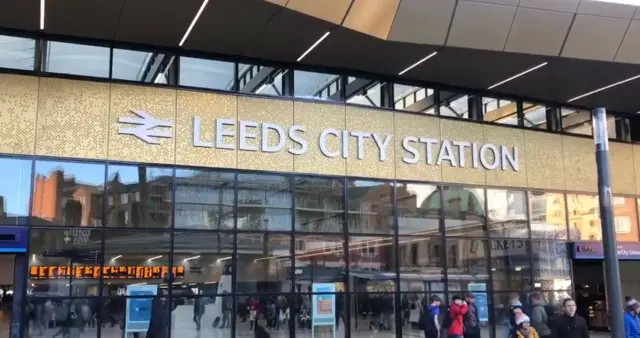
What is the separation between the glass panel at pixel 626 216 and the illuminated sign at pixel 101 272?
12.4 metres

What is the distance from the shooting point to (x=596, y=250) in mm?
16891

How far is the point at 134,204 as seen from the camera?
1256 cm

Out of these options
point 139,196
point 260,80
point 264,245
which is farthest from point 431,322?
point 139,196

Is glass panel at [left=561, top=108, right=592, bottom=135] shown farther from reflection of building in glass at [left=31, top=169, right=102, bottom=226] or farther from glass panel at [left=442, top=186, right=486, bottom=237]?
reflection of building in glass at [left=31, top=169, right=102, bottom=226]

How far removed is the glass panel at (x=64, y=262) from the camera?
1158 centimetres

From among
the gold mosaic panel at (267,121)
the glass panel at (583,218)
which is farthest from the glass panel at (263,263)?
the glass panel at (583,218)

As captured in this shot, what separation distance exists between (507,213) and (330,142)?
5.07 metres

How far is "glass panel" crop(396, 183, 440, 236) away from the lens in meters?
14.9

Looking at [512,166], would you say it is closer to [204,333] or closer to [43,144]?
[204,333]

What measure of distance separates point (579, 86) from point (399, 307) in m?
7.10

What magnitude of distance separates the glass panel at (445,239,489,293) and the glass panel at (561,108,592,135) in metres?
4.47

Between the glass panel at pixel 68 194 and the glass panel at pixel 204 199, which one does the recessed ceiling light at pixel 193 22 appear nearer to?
the glass panel at pixel 204 199

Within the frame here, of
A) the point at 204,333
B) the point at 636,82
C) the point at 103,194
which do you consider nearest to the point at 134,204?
the point at 103,194

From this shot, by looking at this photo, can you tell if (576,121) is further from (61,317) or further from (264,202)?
(61,317)
